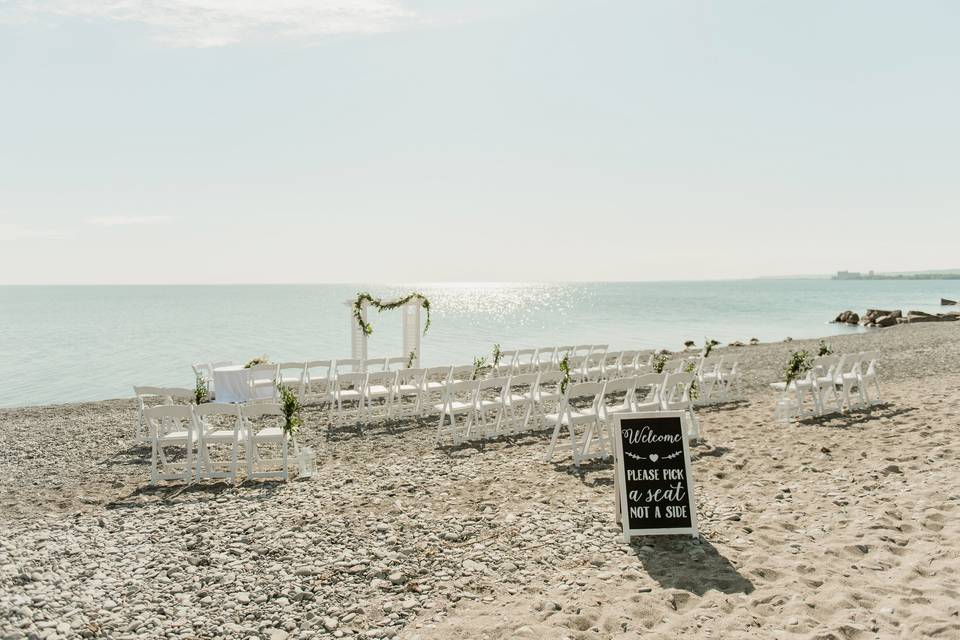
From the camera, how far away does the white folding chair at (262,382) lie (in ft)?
41.1

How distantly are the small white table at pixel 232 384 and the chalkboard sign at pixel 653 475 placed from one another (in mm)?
9906

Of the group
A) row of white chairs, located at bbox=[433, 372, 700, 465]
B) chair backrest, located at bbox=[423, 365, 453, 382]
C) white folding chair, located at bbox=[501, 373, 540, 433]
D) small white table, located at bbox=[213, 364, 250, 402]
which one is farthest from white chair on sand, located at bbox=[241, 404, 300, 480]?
small white table, located at bbox=[213, 364, 250, 402]

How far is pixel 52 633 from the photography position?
3.62m

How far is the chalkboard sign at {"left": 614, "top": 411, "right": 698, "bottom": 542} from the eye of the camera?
479 centimetres

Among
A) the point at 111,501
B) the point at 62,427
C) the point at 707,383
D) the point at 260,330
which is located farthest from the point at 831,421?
the point at 260,330

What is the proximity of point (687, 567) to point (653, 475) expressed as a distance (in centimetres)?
82

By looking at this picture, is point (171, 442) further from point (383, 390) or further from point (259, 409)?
point (383, 390)

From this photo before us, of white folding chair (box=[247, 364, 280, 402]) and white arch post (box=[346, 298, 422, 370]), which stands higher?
white arch post (box=[346, 298, 422, 370])

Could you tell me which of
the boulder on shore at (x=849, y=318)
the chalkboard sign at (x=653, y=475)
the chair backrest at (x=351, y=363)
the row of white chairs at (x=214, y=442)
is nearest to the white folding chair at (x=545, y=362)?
the chair backrest at (x=351, y=363)

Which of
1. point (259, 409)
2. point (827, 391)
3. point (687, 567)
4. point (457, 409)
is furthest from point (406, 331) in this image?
point (687, 567)

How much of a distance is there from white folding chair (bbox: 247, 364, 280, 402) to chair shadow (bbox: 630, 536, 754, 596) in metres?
9.08

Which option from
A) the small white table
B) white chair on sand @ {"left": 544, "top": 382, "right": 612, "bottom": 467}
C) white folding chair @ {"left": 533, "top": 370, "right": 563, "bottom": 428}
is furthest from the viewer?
the small white table

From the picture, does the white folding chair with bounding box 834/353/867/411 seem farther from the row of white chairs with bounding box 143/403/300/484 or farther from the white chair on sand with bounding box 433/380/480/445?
the row of white chairs with bounding box 143/403/300/484

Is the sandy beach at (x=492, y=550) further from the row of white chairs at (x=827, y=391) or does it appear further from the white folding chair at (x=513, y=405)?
the row of white chairs at (x=827, y=391)
